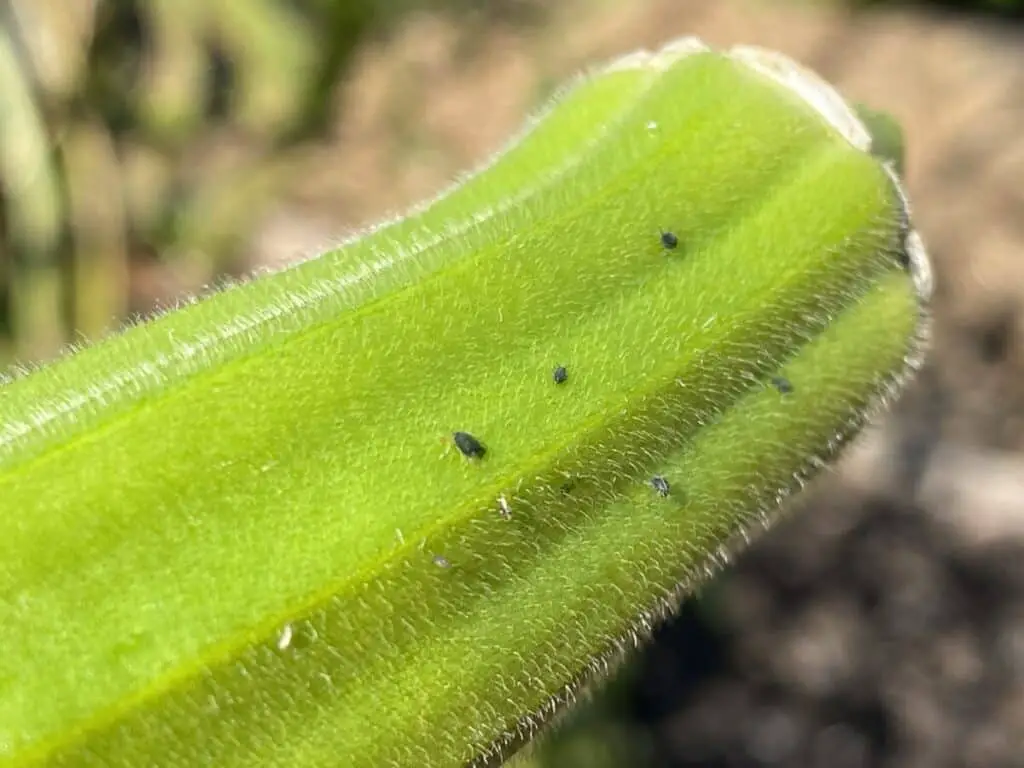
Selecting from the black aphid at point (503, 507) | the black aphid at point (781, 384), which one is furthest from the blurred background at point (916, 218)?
the black aphid at point (503, 507)

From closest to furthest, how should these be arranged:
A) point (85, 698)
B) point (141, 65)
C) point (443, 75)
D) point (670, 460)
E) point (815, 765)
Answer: point (85, 698) < point (670, 460) < point (815, 765) < point (141, 65) < point (443, 75)

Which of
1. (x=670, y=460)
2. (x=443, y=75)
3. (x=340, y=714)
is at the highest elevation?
(x=670, y=460)

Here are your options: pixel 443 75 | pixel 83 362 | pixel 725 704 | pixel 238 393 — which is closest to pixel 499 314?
pixel 238 393

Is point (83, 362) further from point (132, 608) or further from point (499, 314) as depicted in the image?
point (499, 314)

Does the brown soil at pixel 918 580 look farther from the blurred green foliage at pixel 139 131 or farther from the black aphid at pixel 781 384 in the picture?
the black aphid at pixel 781 384

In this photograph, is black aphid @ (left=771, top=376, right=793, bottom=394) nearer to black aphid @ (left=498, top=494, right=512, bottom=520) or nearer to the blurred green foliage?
black aphid @ (left=498, top=494, right=512, bottom=520)

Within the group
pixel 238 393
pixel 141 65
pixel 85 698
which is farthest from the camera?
pixel 141 65

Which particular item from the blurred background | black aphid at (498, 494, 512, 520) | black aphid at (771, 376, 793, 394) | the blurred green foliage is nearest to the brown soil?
the blurred background

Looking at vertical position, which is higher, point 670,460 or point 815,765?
point 670,460
